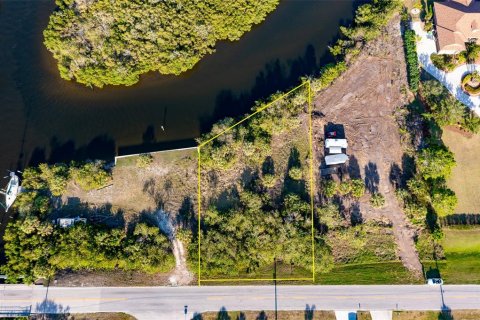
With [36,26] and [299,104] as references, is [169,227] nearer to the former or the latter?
[299,104]

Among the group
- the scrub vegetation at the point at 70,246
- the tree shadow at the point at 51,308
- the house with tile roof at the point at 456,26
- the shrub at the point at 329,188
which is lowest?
the tree shadow at the point at 51,308

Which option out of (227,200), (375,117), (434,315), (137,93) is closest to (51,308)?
(227,200)

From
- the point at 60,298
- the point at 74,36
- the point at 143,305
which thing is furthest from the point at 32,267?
the point at 74,36

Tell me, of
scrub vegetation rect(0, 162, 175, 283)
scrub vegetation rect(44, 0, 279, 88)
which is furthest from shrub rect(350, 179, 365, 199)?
scrub vegetation rect(44, 0, 279, 88)

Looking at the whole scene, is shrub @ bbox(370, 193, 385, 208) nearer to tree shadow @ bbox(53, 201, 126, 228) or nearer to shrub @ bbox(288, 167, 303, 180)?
shrub @ bbox(288, 167, 303, 180)

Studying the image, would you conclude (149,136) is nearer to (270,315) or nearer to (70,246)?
(70,246)

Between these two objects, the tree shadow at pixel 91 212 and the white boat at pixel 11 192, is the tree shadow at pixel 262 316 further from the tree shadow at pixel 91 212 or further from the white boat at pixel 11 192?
the white boat at pixel 11 192

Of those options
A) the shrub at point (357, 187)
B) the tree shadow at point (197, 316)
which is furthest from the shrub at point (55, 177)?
the shrub at point (357, 187)

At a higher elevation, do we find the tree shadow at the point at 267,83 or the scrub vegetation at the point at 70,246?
the tree shadow at the point at 267,83
